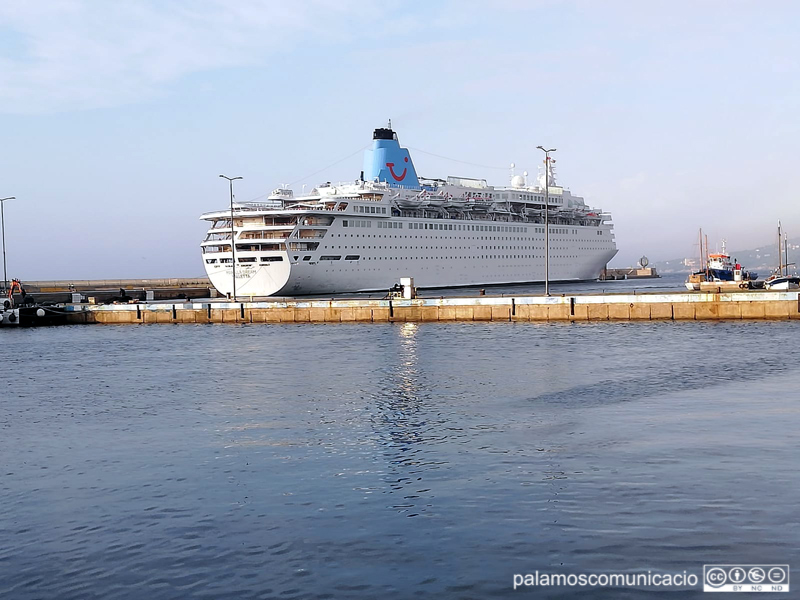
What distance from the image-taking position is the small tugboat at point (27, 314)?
58719 millimetres

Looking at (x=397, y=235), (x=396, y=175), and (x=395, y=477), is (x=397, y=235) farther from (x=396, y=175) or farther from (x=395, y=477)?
(x=395, y=477)

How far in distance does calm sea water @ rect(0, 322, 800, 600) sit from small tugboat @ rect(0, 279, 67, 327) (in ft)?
108

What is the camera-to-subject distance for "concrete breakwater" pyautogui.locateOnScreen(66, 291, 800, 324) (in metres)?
45.5

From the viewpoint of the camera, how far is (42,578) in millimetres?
9711

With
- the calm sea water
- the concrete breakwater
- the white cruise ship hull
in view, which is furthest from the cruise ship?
the calm sea water

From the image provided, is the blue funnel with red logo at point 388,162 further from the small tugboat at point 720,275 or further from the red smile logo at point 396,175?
the small tugboat at point 720,275

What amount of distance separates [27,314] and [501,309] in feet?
121

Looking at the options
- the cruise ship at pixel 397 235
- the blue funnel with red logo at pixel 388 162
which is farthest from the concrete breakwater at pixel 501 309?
the blue funnel with red logo at pixel 388 162

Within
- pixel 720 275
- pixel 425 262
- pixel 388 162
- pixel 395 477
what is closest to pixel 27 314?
pixel 425 262

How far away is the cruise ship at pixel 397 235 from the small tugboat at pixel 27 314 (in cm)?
1433

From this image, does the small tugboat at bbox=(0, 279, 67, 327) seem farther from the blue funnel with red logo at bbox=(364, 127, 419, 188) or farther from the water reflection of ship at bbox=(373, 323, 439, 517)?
the blue funnel with red logo at bbox=(364, 127, 419, 188)

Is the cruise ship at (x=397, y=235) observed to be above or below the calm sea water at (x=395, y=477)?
above

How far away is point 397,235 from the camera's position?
83.1 m

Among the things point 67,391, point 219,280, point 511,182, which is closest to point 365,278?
point 219,280
